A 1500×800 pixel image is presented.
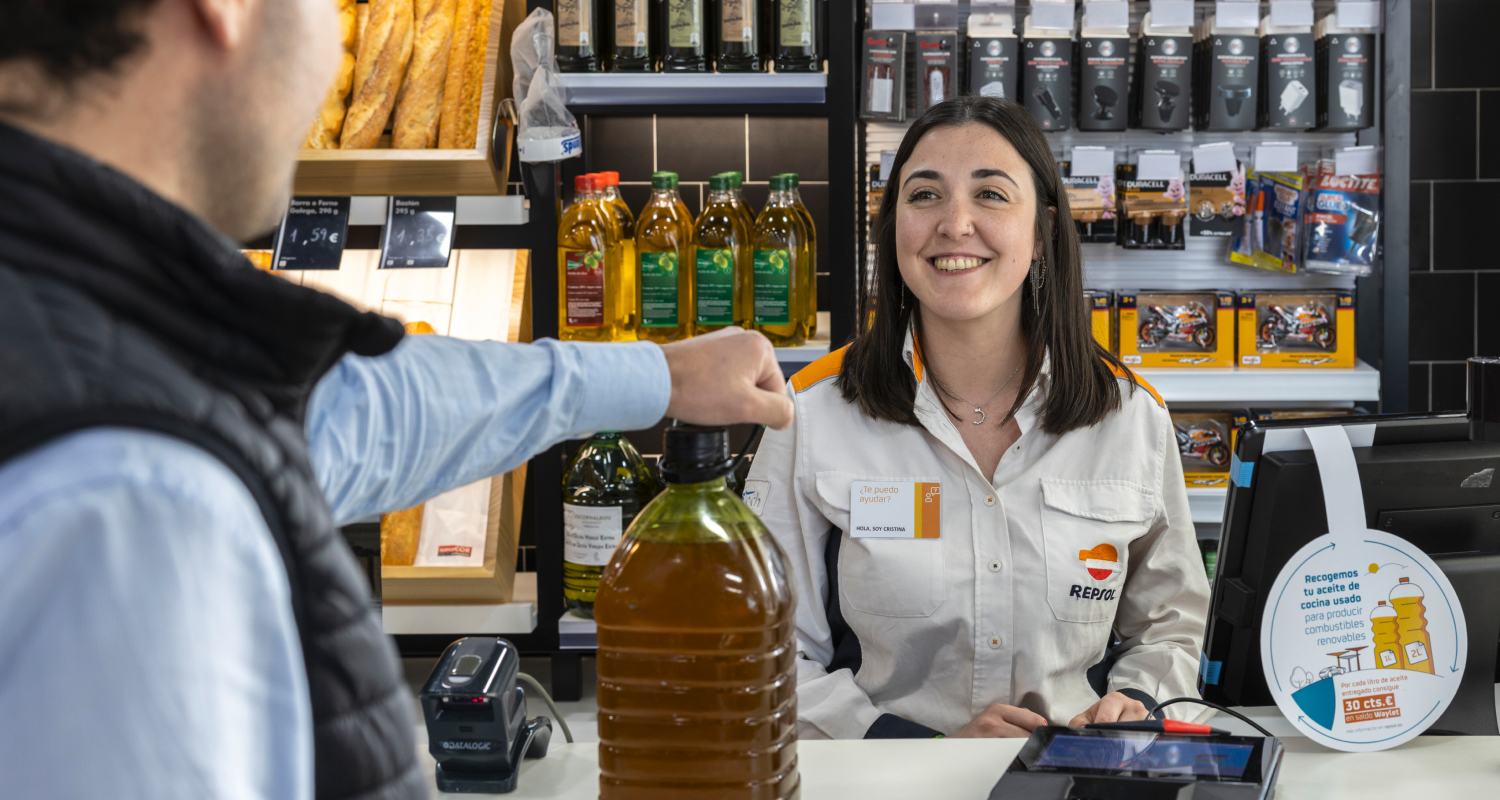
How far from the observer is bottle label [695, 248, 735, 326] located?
2.94 m

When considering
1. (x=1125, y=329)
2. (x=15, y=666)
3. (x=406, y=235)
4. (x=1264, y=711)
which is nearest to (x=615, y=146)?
(x=406, y=235)

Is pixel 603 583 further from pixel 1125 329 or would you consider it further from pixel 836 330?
pixel 1125 329

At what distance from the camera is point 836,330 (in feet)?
9.87

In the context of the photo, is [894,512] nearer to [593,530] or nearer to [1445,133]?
[593,530]

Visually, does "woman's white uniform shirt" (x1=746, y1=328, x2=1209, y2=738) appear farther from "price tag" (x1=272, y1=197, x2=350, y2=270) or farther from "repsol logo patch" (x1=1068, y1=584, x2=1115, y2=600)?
"price tag" (x1=272, y1=197, x2=350, y2=270)

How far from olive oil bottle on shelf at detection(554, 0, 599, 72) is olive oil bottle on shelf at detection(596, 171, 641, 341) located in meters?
0.26

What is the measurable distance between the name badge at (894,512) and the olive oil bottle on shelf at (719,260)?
0.98 meters

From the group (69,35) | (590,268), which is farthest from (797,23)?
(69,35)

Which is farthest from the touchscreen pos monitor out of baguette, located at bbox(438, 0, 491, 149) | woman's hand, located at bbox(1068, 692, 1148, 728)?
baguette, located at bbox(438, 0, 491, 149)

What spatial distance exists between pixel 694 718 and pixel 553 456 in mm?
1975

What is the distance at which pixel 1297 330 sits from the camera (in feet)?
10.7

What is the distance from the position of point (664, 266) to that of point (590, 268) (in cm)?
17

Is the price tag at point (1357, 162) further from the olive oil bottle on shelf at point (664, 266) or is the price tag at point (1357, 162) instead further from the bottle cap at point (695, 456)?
the bottle cap at point (695, 456)

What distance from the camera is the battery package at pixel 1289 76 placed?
10.3 feet
